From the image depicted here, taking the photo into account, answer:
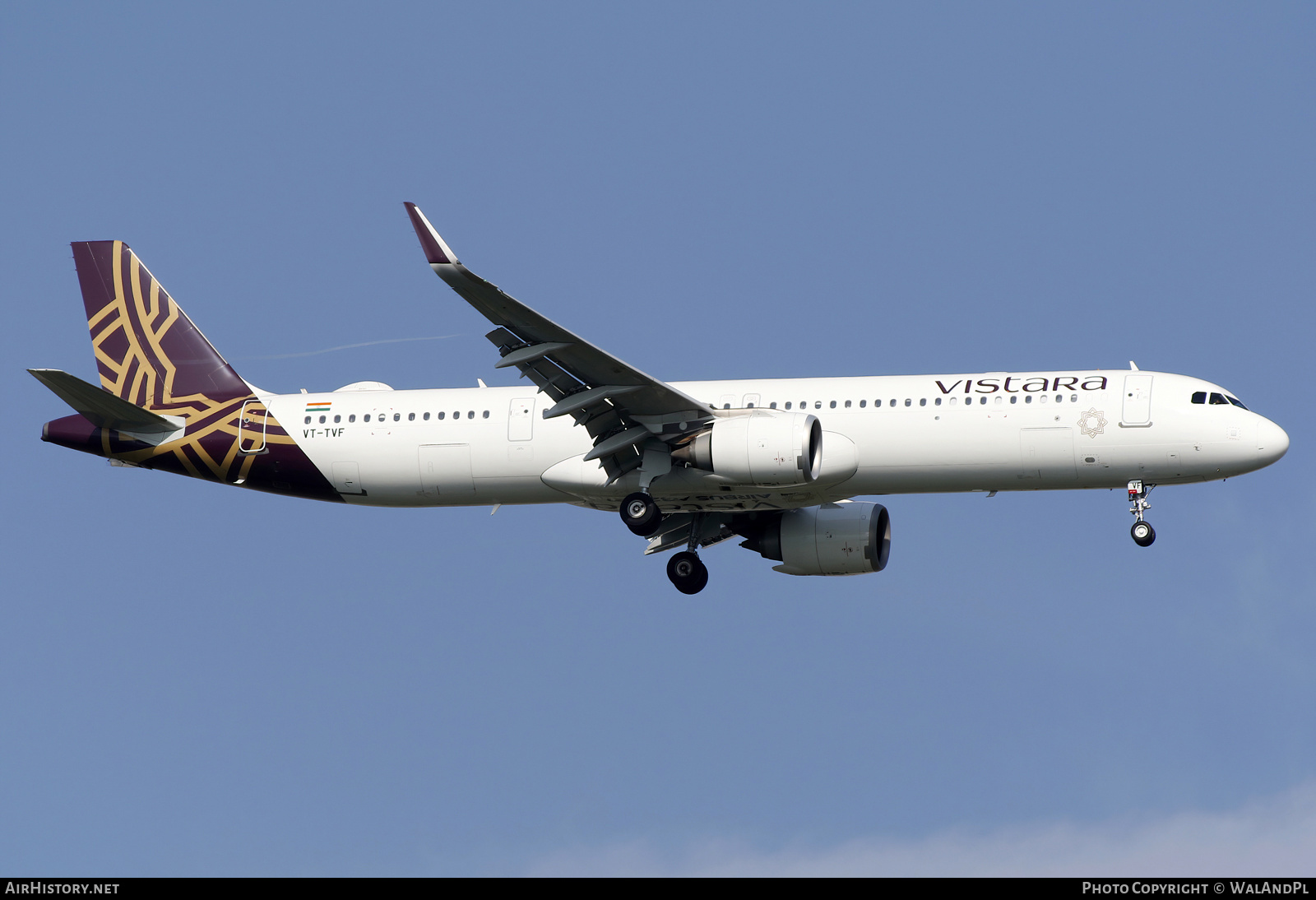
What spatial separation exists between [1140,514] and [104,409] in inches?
972

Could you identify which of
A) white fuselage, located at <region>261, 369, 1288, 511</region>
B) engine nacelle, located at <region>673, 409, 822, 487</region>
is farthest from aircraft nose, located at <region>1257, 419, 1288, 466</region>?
engine nacelle, located at <region>673, 409, 822, 487</region>

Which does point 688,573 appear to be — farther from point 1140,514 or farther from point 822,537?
point 1140,514

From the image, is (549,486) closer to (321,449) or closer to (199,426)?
(321,449)

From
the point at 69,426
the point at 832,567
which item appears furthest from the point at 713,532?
the point at 69,426

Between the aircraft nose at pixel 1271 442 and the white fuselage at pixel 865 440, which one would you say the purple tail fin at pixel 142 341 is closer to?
the white fuselage at pixel 865 440

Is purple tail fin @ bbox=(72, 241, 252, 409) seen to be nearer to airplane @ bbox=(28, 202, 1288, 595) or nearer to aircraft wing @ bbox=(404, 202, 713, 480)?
airplane @ bbox=(28, 202, 1288, 595)

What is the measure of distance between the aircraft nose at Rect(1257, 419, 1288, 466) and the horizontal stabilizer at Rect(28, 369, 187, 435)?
25.6 m

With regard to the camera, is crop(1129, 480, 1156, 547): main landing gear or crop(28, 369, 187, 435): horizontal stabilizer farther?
crop(28, 369, 187, 435): horizontal stabilizer

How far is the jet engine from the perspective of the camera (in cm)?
4456

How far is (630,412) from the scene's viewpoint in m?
39.5

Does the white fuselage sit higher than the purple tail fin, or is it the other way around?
the purple tail fin

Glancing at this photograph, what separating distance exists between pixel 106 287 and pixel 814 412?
19.5m

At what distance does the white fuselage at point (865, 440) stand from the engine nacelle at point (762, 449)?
55 centimetres

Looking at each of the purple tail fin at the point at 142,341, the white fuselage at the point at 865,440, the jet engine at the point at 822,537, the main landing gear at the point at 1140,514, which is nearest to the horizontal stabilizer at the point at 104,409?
the purple tail fin at the point at 142,341
